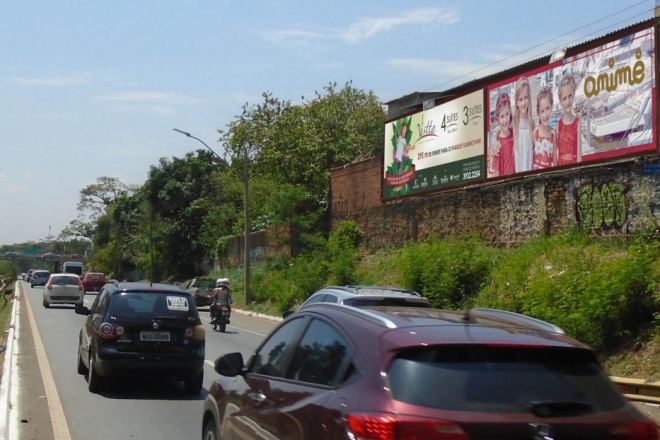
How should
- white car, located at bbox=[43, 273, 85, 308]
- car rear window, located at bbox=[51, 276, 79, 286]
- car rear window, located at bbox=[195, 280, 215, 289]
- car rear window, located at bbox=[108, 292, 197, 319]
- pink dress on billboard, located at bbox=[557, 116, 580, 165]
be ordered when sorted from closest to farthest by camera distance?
car rear window, located at bbox=[108, 292, 197, 319] < pink dress on billboard, located at bbox=[557, 116, 580, 165] < white car, located at bbox=[43, 273, 85, 308] < car rear window, located at bbox=[51, 276, 79, 286] < car rear window, located at bbox=[195, 280, 215, 289]

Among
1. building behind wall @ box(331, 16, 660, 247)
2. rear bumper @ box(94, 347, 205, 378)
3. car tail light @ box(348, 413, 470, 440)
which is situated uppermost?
building behind wall @ box(331, 16, 660, 247)

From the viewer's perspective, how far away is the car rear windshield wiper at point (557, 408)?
4.24 metres

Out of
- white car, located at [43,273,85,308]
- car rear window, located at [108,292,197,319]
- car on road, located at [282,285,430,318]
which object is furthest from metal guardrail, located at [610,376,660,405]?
white car, located at [43,273,85,308]

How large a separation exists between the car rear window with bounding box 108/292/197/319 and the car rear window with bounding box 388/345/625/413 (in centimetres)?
911

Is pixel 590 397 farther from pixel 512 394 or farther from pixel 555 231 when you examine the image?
pixel 555 231

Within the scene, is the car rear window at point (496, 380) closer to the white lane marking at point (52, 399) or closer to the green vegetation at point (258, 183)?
the white lane marking at point (52, 399)

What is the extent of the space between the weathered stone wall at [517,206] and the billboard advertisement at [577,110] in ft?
1.89

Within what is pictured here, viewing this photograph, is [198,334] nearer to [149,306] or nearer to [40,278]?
[149,306]

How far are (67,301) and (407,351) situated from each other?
37.1 metres

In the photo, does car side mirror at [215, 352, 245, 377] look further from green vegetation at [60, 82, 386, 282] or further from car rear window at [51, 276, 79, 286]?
car rear window at [51, 276, 79, 286]

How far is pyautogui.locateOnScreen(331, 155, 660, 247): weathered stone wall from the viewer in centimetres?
2168

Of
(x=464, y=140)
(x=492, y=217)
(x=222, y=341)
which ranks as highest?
(x=464, y=140)

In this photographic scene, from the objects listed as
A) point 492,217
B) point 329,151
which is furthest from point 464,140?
point 329,151

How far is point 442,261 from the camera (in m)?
24.9
